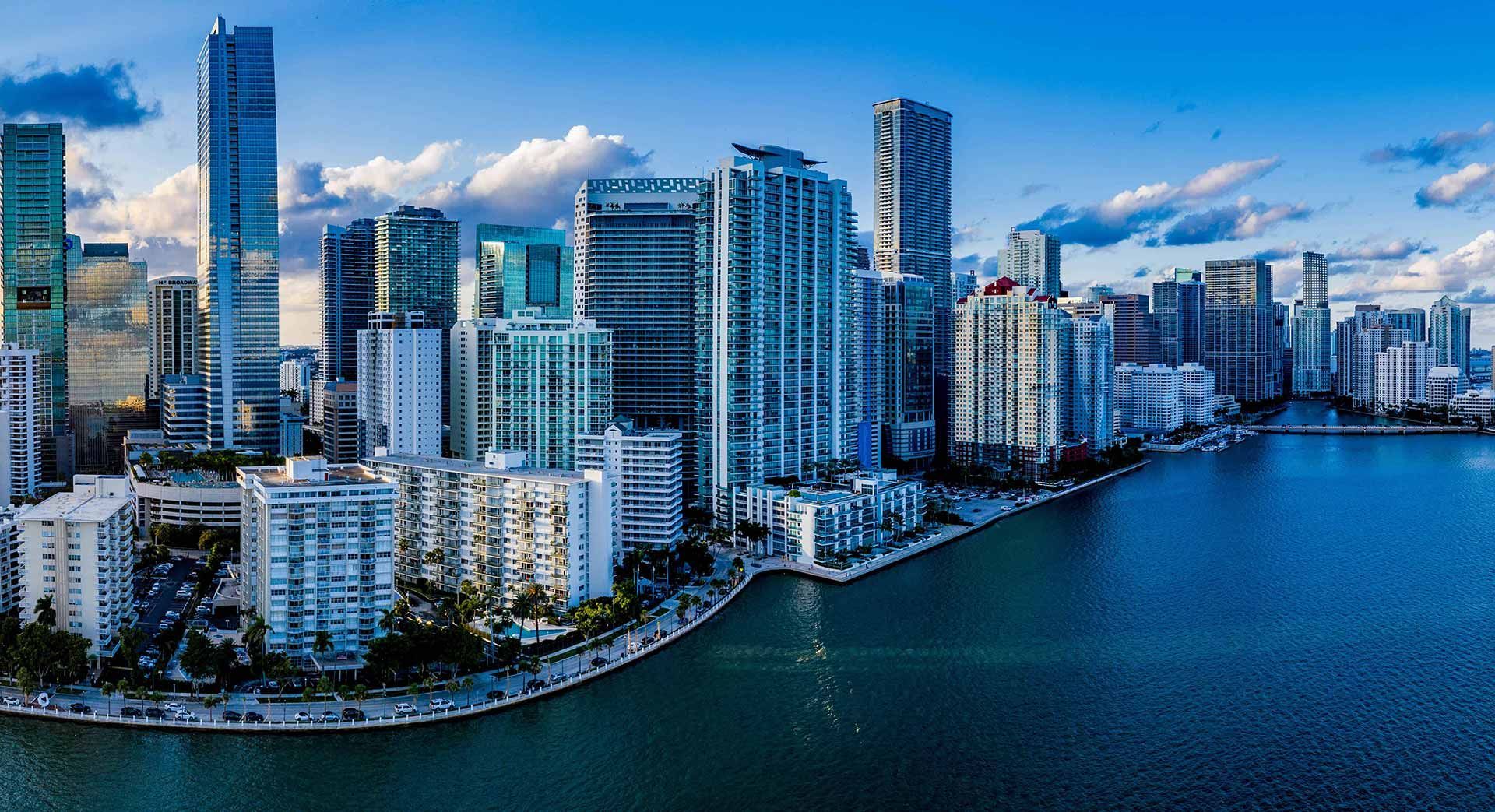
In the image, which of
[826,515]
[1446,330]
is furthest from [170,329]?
[1446,330]

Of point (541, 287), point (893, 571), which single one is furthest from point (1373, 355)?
point (893, 571)

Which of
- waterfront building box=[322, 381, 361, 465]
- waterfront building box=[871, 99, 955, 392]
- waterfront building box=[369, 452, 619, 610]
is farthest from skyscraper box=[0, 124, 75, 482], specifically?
waterfront building box=[871, 99, 955, 392]

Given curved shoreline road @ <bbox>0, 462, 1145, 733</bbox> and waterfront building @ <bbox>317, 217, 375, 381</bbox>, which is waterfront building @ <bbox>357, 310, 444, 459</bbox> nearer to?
curved shoreline road @ <bbox>0, 462, 1145, 733</bbox>

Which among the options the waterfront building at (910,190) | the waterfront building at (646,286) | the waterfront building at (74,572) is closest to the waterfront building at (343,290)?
the waterfront building at (646,286)

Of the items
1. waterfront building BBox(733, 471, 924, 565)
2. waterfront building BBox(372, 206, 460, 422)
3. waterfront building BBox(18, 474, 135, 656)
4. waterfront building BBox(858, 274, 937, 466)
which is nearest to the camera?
waterfront building BBox(18, 474, 135, 656)

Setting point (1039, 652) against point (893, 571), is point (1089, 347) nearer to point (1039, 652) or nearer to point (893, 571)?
point (893, 571)

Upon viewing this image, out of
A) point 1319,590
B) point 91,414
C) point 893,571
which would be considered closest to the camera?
point 1319,590
